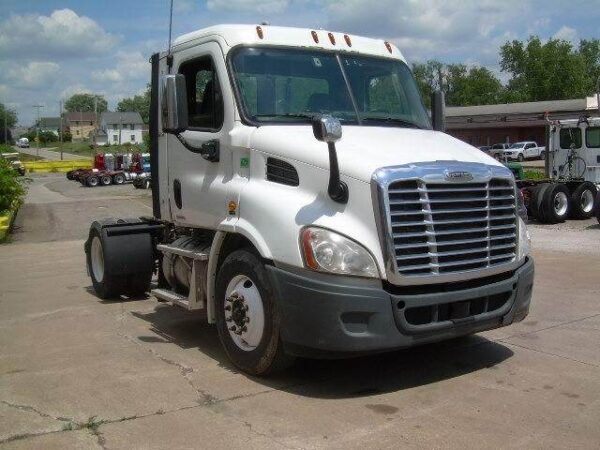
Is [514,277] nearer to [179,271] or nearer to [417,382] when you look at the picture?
[417,382]

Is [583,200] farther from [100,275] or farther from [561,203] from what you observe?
[100,275]

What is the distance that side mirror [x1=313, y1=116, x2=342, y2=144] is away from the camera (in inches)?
193

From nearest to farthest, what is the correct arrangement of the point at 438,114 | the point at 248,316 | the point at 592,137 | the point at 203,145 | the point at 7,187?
the point at 248,316, the point at 203,145, the point at 438,114, the point at 7,187, the point at 592,137

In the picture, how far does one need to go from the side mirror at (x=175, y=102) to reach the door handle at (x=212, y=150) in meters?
0.25

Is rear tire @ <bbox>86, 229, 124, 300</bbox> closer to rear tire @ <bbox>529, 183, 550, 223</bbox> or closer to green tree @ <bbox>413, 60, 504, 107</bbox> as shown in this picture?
rear tire @ <bbox>529, 183, 550, 223</bbox>

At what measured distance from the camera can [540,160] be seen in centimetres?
5575

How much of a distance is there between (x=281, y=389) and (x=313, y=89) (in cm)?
257

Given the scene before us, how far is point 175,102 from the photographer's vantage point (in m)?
5.99

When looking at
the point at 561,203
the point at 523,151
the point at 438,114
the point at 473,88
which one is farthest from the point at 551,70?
the point at 438,114

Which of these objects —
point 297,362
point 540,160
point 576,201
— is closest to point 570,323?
point 297,362

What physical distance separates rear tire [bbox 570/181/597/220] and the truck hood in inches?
536

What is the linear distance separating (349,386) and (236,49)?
9.88ft

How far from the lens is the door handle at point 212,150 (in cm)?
610

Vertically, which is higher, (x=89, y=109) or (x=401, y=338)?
(x=89, y=109)
